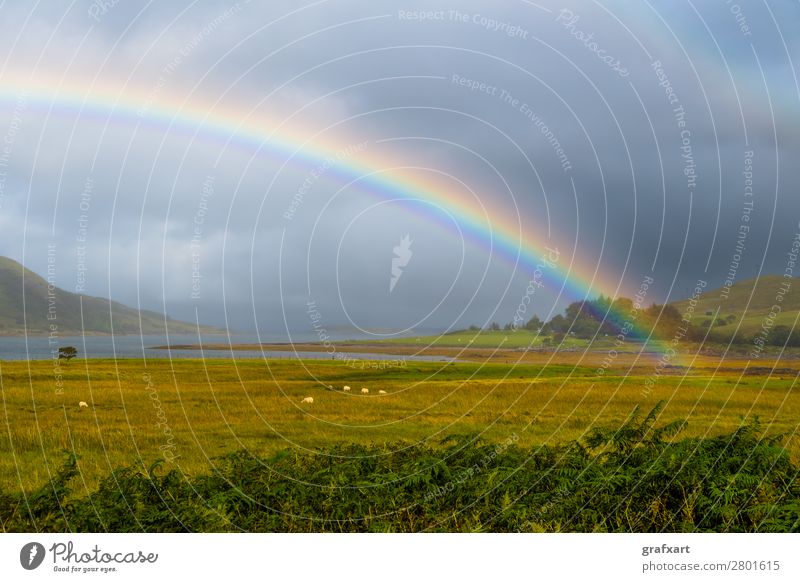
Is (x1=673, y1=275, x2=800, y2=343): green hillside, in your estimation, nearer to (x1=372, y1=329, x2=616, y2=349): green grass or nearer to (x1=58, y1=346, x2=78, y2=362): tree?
(x1=372, y1=329, x2=616, y2=349): green grass

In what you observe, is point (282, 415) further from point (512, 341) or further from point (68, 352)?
point (512, 341)

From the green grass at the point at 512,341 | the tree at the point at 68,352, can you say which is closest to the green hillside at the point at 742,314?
the green grass at the point at 512,341

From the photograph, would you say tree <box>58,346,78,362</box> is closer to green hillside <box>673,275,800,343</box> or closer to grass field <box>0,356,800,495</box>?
grass field <box>0,356,800,495</box>

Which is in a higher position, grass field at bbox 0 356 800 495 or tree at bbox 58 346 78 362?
tree at bbox 58 346 78 362

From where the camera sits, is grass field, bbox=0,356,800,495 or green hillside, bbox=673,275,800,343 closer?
grass field, bbox=0,356,800,495

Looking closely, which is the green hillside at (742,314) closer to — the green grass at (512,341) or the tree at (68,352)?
the green grass at (512,341)

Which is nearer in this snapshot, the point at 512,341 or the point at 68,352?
the point at 68,352

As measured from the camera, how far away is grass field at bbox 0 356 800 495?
58.3ft

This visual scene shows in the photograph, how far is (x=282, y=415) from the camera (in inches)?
1072

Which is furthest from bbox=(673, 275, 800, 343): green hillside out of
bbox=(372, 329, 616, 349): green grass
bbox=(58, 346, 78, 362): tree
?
bbox=(58, 346, 78, 362): tree

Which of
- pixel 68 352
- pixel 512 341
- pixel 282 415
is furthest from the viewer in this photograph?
pixel 512 341

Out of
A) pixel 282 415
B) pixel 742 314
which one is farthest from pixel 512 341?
pixel 282 415

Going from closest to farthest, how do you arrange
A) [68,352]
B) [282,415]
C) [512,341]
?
[282,415]
[68,352]
[512,341]
